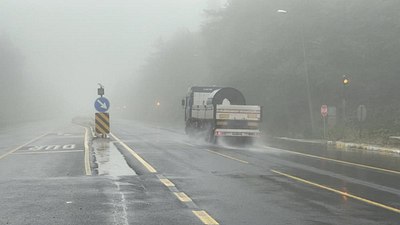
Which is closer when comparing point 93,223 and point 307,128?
point 93,223

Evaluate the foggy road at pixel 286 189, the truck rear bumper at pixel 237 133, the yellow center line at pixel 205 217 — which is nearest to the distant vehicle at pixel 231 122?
the truck rear bumper at pixel 237 133

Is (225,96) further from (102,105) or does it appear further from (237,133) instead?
(102,105)

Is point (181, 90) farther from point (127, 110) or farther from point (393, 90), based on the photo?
point (127, 110)

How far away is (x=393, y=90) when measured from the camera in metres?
38.6

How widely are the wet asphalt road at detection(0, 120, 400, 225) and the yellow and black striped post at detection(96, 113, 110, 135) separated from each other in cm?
1012

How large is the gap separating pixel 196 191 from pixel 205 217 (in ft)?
8.13

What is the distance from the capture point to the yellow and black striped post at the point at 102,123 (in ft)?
87.5

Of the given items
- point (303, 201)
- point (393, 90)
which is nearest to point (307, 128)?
A: point (393, 90)

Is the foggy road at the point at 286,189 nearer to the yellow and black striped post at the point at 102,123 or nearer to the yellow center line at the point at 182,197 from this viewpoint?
the yellow center line at the point at 182,197

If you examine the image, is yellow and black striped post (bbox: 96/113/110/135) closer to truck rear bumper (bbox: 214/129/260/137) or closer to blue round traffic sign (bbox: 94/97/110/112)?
blue round traffic sign (bbox: 94/97/110/112)

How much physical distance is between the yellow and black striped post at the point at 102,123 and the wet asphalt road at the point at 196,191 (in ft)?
33.2

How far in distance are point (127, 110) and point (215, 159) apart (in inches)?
6240

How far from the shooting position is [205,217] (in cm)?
757

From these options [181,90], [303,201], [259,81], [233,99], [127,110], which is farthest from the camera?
[127,110]
